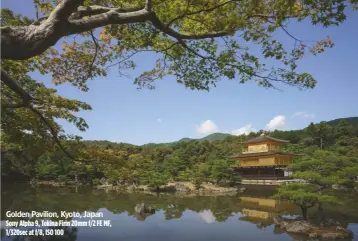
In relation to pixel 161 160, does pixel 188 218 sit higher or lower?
lower

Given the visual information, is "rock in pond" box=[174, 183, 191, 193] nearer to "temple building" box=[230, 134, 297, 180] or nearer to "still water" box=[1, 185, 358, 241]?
"still water" box=[1, 185, 358, 241]

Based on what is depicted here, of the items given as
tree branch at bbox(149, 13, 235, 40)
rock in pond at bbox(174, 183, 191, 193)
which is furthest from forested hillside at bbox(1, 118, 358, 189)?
tree branch at bbox(149, 13, 235, 40)

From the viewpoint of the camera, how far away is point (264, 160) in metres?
24.5

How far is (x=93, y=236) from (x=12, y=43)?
274 inches

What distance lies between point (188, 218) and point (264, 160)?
52.0ft

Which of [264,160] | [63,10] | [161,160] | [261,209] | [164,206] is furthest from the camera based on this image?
[161,160]

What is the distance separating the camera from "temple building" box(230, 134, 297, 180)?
23641mm

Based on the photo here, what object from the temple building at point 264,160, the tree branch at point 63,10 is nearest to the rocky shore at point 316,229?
the tree branch at point 63,10

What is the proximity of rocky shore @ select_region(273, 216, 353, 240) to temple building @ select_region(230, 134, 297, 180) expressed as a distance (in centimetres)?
1433

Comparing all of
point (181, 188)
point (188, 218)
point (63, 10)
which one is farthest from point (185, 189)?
point (63, 10)

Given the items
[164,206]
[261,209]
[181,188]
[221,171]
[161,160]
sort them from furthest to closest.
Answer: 1. [161,160]
2. [221,171]
3. [181,188]
4. [164,206]
5. [261,209]

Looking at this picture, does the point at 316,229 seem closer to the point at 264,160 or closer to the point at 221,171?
the point at 221,171

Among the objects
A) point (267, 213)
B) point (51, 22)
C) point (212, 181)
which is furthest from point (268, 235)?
point (212, 181)

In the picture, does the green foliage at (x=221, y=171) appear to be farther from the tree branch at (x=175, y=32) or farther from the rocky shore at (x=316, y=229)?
the tree branch at (x=175, y=32)
